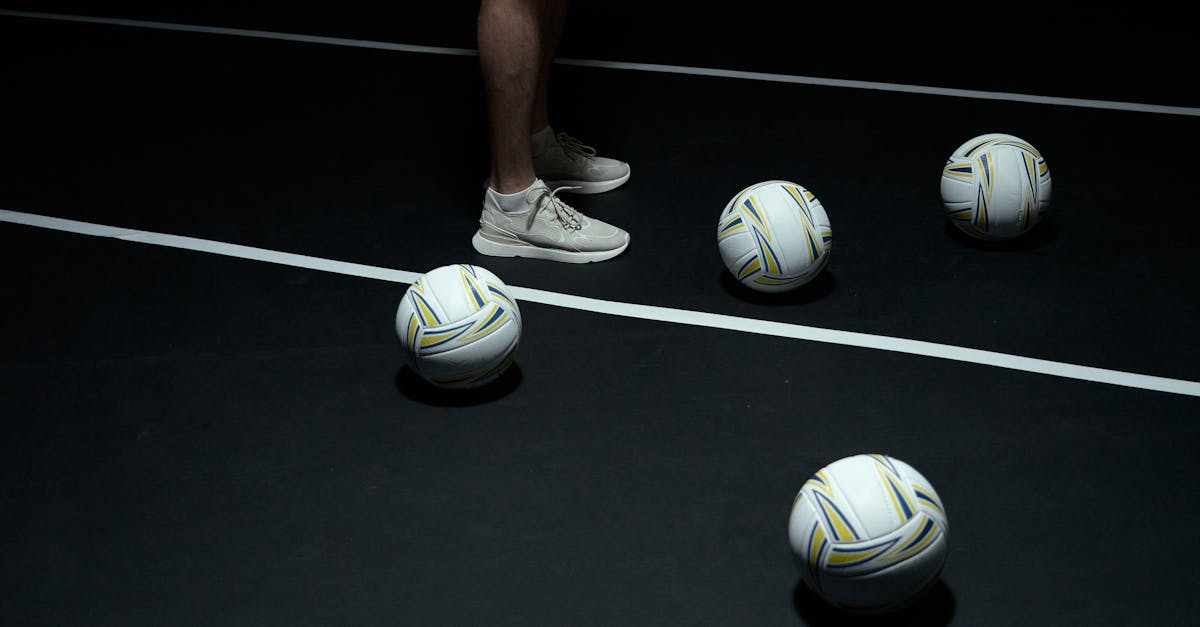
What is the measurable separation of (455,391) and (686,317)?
86 cm

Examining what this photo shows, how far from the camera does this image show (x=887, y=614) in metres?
2.62

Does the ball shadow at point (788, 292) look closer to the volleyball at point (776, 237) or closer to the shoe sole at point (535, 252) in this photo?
the volleyball at point (776, 237)

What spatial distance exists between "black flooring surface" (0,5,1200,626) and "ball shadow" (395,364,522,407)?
14 millimetres

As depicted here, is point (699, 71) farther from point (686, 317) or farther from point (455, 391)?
point (455, 391)

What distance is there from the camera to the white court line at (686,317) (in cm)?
350

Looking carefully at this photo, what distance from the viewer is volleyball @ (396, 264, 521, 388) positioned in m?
3.29

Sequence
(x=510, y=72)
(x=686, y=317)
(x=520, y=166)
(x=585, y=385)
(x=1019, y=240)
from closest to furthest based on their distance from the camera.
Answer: (x=585, y=385)
(x=686, y=317)
(x=510, y=72)
(x=520, y=166)
(x=1019, y=240)

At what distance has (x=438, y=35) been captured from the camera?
6.86 meters

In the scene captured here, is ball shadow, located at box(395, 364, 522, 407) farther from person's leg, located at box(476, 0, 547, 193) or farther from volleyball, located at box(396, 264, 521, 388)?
person's leg, located at box(476, 0, 547, 193)

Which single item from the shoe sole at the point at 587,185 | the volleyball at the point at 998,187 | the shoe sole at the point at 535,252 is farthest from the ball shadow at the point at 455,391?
the volleyball at the point at 998,187

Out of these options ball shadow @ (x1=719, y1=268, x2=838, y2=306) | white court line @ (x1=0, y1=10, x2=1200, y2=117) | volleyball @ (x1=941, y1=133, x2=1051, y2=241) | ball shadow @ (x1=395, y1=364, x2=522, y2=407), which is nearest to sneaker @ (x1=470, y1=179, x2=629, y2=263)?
ball shadow @ (x1=719, y1=268, x2=838, y2=306)

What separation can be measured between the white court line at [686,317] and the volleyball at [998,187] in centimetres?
74

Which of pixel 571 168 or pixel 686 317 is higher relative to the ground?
pixel 571 168

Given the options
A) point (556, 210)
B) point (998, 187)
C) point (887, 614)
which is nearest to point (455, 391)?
point (556, 210)
